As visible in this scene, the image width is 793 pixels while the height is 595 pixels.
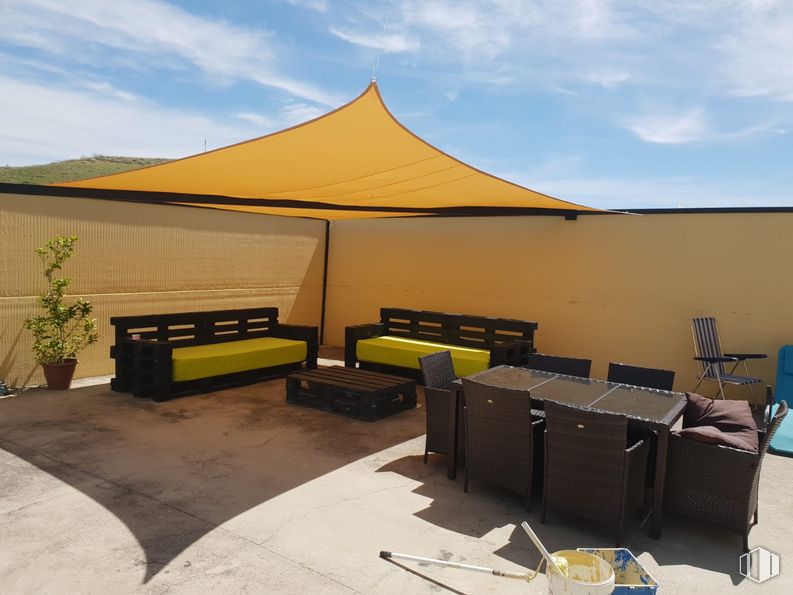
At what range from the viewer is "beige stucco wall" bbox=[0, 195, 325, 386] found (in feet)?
19.5

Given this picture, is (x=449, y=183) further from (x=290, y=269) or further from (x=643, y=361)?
(x=290, y=269)

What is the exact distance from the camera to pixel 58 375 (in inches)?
233

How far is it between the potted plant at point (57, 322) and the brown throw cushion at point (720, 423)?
6.06m

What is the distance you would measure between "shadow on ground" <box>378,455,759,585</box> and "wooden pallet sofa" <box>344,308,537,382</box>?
2801 millimetres

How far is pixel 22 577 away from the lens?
2.45 metres

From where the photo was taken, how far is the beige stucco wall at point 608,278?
21.0ft

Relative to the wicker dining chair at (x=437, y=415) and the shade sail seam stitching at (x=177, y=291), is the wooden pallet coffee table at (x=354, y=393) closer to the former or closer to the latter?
the wicker dining chair at (x=437, y=415)

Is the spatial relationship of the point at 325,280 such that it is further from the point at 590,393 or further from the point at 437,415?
the point at 590,393

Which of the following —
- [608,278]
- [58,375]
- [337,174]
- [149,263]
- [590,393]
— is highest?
[337,174]

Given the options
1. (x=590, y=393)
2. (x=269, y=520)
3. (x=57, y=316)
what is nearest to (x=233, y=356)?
(x=57, y=316)

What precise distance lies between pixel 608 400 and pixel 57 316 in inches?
223

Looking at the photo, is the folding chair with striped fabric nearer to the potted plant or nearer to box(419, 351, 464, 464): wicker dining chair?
box(419, 351, 464, 464): wicker dining chair

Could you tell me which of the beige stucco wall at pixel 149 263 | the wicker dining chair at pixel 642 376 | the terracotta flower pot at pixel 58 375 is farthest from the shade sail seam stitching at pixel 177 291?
the wicker dining chair at pixel 642 376

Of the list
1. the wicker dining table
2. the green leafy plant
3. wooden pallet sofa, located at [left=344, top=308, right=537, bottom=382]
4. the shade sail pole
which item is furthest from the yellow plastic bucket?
the shade sail pole
